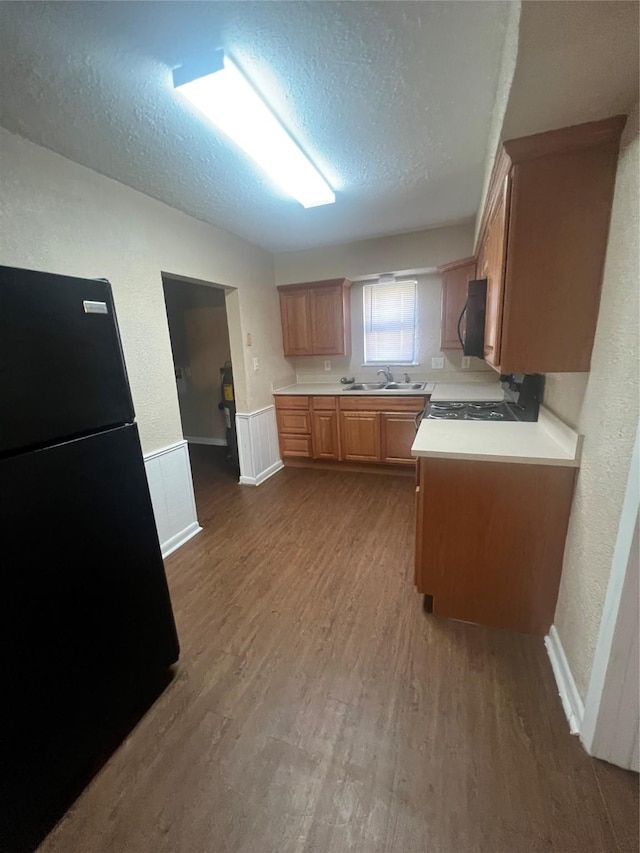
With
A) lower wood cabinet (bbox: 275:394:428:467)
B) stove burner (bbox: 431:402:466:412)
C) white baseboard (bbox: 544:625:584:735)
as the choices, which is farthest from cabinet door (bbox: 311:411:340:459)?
white baseboard (bbox: 544:625:584:735)

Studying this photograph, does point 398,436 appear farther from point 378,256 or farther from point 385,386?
point 378,256

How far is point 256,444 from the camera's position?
3617 mm

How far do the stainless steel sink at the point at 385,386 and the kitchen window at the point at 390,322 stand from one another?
283 millimetres

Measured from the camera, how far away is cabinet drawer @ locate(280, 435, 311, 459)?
3912mm

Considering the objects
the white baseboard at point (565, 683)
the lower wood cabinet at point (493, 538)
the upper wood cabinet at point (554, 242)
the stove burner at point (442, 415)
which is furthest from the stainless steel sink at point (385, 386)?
the white baseboard at point (565, 683)

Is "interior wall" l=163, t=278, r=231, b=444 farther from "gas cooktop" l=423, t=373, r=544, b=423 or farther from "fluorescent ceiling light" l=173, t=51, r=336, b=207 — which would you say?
"gas cooktop" l=423, t=373, r=544, b=423

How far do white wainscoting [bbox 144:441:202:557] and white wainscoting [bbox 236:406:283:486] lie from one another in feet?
3.03

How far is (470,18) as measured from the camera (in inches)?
44.8

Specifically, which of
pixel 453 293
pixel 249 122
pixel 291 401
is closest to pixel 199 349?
pixel 291 401

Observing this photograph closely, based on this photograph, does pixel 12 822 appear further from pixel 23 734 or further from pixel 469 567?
pixel 469 567

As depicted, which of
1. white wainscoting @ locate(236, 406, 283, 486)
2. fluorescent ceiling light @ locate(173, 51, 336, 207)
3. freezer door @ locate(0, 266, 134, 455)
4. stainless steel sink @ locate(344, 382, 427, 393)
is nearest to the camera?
freezer door @ locate(0, 266, 134, 455)

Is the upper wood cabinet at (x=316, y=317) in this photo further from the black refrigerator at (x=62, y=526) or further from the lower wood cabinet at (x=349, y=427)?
the black refrigerator at (x=62, y=526)

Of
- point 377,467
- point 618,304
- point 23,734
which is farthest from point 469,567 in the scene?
point 377,467

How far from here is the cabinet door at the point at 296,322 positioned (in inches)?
156
